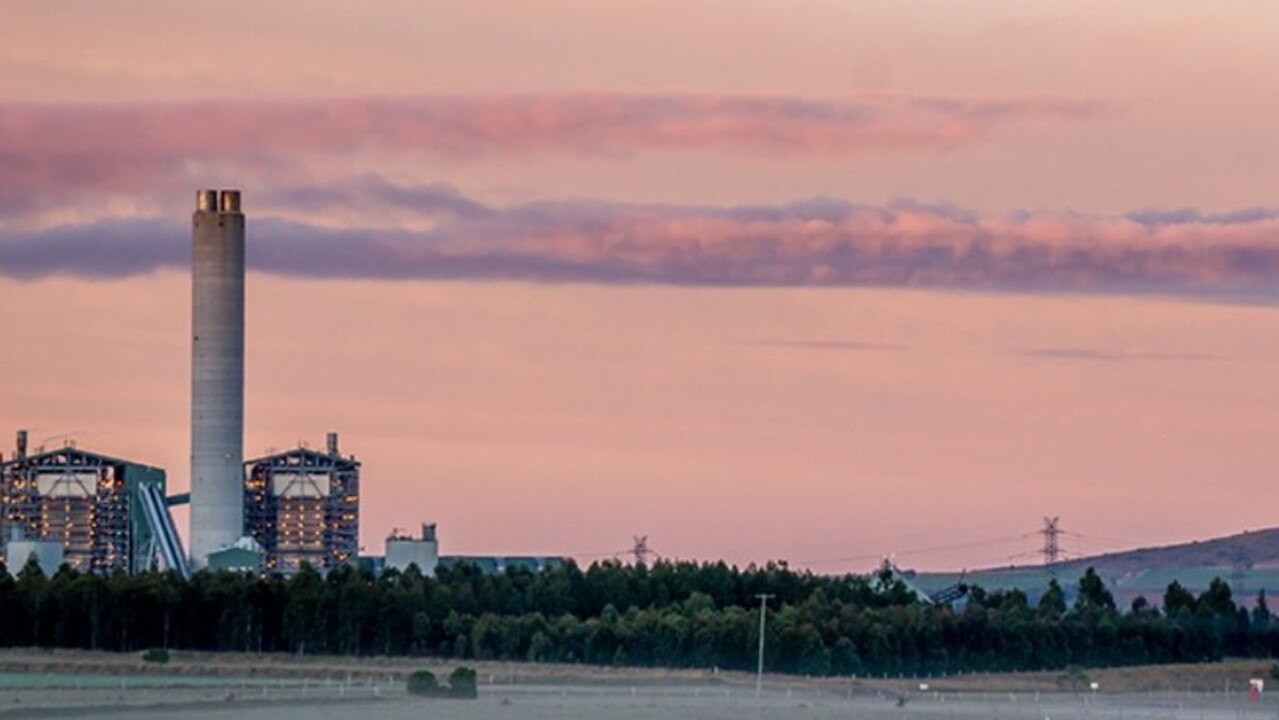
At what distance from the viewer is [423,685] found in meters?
131

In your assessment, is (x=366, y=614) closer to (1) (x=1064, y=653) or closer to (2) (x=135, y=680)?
(2) (x=135, y=680)

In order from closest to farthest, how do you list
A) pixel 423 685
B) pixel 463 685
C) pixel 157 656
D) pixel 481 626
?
pixel 463 685 → pixel 423 685 → pixel 157 656 → pixel 481 626

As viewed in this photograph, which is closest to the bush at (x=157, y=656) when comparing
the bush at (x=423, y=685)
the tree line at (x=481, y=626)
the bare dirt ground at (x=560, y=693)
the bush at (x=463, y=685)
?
the bare dirt ground at (x=560, y=693)

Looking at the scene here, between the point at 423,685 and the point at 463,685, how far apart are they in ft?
6.84

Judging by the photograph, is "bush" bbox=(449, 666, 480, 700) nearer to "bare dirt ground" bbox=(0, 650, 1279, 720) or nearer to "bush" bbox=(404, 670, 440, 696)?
"bush" bbox=(404, 670, 440, 696)

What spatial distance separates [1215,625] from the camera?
198625 millimetres

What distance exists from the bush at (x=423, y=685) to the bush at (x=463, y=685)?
2.47ft

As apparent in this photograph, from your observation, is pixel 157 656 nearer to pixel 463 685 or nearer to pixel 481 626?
pixel 481 626

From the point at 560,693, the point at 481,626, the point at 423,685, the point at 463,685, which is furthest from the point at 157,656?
the point at 463,685

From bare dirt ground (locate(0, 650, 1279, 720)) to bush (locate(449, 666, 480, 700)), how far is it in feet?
3.44

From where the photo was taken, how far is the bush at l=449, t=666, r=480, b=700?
128 meters

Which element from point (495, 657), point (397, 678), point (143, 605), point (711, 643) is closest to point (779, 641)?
point (711, 643)

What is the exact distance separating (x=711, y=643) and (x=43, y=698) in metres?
59.7

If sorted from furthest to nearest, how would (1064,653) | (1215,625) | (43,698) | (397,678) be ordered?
(1215,625), (1064,653), (397,678), (43,698)
